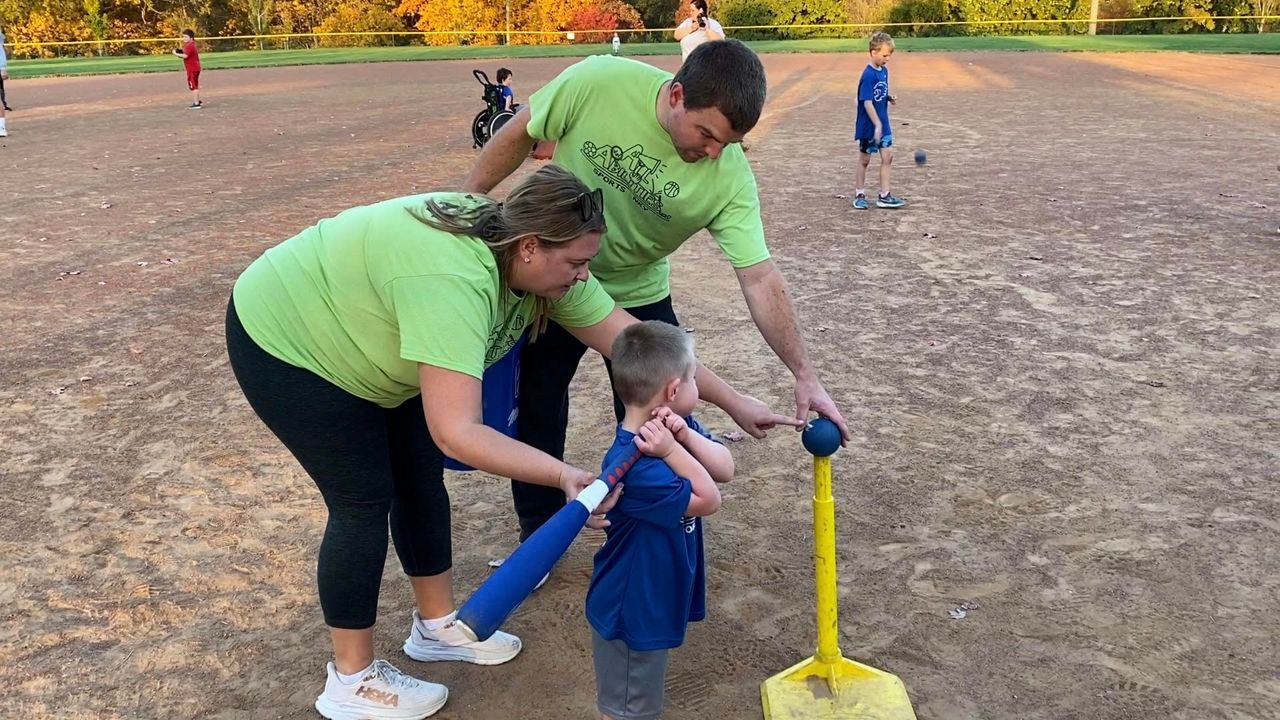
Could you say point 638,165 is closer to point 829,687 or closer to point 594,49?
point 829,687

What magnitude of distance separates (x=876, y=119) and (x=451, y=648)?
7.35 metres

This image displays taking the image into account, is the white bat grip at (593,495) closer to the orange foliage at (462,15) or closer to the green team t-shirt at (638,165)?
the green team t-shirt at (638,165)

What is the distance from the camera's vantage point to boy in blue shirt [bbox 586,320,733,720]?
2.46 meters

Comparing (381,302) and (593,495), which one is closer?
(593,495)

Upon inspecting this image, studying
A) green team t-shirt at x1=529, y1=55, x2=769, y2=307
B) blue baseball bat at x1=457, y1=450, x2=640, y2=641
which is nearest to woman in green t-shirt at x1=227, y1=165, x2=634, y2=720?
blue baseball bat at x1=457, y1=450, x2=640, y2=641

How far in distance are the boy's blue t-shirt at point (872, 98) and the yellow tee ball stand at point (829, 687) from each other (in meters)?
7.11

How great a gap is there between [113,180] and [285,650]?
10.9 meters

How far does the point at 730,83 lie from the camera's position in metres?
2.85

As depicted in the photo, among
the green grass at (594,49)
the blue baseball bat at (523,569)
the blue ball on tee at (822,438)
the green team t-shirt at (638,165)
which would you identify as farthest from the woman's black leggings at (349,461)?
the green grass at (594,49)

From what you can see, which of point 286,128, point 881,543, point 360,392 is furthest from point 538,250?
point 286,128

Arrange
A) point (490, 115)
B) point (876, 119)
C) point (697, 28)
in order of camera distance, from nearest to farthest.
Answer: point (876, 119) → point (697, 28) → point (490, 115)

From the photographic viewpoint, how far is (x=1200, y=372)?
17.8 ft

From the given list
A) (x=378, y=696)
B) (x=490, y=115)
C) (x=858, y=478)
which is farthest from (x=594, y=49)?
(x=378, y=696)

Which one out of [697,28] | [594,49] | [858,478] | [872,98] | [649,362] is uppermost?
[594,49]
